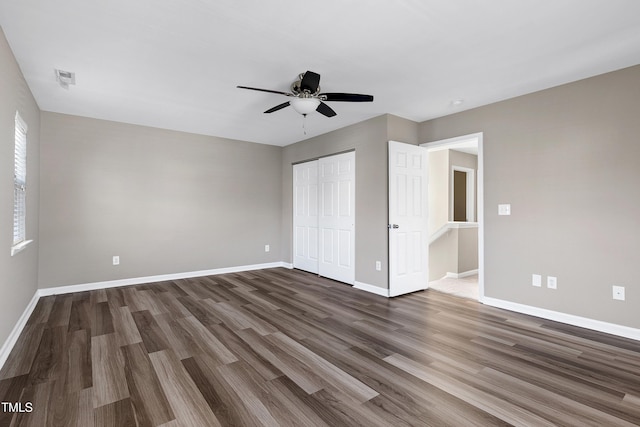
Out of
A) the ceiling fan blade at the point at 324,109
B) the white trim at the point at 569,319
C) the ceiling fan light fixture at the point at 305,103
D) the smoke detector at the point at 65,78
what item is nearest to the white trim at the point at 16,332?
the smoke detector at the point at 65,78

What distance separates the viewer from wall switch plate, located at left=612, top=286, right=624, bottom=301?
111 inches

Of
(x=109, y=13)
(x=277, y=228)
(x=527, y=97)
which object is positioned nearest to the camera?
(x=109, y=13)

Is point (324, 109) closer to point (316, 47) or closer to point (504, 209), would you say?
point (316, 47)

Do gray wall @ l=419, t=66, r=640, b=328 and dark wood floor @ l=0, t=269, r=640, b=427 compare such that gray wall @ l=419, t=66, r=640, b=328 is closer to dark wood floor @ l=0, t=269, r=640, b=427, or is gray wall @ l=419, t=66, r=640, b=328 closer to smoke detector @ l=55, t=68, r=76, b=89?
dark wood floor @ l=0, t=269, r=640, b=427

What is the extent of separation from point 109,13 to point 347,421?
10.1 ft

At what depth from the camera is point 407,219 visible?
434 cm

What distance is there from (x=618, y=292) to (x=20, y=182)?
6131 millimetres

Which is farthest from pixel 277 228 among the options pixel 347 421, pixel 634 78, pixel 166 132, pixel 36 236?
pixel 634 78

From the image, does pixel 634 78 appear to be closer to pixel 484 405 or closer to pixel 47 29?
pixel 484 405

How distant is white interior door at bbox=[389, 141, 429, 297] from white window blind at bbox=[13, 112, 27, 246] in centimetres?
416

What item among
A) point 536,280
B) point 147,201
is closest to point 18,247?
point 147,201

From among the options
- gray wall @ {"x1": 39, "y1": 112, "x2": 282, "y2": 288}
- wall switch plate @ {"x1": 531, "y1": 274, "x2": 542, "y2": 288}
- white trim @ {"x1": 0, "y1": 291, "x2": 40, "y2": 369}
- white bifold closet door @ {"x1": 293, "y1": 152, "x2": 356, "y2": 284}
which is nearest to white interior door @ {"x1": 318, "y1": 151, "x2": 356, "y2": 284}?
white bifold closet door @ {"x1": 293, "y1": 152, "x2": 356, "y2": 284}

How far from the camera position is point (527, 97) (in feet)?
11.3

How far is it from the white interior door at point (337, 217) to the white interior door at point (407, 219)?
28.9 inches
